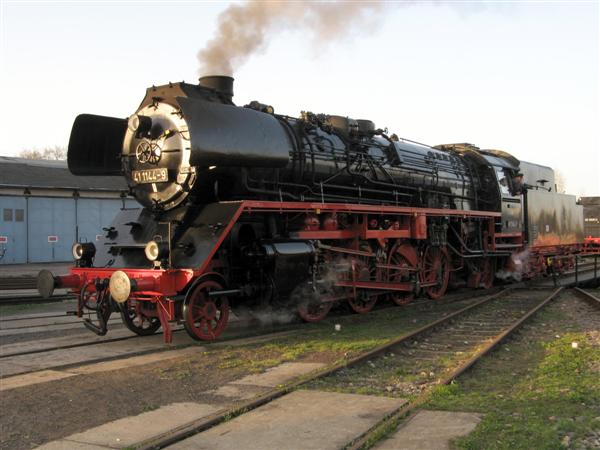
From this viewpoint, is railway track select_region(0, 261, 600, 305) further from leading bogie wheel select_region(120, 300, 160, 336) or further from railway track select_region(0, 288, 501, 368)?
leading bogie wheel select_region(120, 300, 160, 336)

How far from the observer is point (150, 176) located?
8.49 m

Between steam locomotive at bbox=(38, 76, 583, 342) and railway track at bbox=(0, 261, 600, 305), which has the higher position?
steam locomotive at bbox=(38, 76, 583, 342)

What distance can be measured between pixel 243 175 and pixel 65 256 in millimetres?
23526

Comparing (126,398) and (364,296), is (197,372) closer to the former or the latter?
(126,398)

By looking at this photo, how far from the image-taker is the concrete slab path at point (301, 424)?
4.12m

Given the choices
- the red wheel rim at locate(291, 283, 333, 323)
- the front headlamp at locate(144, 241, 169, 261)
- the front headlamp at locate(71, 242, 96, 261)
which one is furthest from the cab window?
the front headlamp at locate(71, 242, 96, 261)

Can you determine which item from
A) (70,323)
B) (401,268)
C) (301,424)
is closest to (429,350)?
(301,424)

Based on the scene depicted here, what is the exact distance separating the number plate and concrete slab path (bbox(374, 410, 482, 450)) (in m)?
5.10

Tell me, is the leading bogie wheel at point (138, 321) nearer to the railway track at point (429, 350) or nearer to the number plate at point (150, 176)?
the number plate at point (150, 176)

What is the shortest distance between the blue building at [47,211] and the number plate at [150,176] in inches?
807

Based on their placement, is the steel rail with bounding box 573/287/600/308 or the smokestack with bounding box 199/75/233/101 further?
the steel rail with bounding box 573/287/600/308

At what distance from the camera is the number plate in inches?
326

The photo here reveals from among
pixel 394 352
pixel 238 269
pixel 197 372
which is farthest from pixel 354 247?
pixel 197 372

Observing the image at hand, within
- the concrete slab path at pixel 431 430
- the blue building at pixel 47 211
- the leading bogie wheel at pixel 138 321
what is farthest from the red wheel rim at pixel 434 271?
the blue building at pixel 47 211
